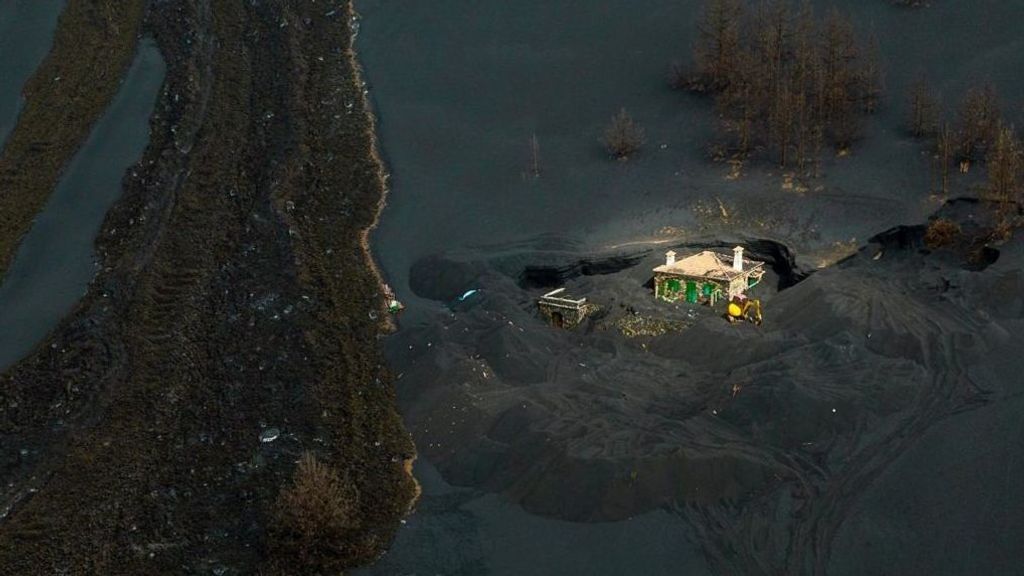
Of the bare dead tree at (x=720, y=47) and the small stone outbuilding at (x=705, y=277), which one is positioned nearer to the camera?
the small stone outbuilding at (x=705, y=277)

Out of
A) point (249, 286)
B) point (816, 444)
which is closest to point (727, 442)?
point (816, 444)

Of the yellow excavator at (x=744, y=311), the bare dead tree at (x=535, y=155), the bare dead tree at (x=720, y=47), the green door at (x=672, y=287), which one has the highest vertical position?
the bare dead tree at (x=720, y=47)

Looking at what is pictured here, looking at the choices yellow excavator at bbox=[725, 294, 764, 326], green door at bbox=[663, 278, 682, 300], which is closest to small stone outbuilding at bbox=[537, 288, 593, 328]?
green door at bbox=[663, 278, 682, 300]

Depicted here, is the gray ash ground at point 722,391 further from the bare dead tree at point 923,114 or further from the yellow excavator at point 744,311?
the bare dead tree at point 923,114

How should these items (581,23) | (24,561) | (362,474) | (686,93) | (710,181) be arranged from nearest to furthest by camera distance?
(24,561) < (362,474) < (710,181) < (686,93) < (581,23)

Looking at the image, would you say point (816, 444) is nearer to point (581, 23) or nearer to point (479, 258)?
point (479, 258)

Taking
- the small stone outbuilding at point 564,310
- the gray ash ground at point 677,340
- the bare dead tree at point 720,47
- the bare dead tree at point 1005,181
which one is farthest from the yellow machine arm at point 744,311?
the bare dead tree at point 720,47

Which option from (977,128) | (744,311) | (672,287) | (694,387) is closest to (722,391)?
(694,387)
